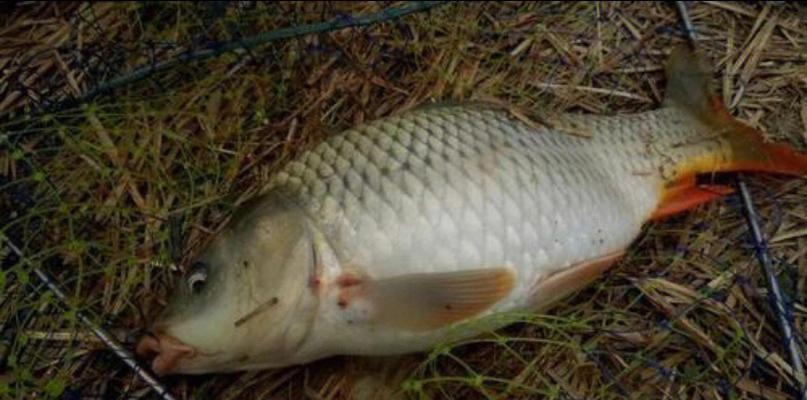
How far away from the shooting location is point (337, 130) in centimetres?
267

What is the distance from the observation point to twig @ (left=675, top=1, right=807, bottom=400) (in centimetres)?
216

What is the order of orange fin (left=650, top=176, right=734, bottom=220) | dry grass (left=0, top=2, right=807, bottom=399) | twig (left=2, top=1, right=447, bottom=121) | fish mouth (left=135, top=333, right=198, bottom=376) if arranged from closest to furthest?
fish mouth (left=135, top=333, right=198, bottom=376) → dry grass (left=0, top=2, right=807, bottom=399) → orange fin (left=650, top=176, right=734, bottom=220) → twig (left=2, top=1, right=447, bottom=121)

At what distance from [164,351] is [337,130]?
949 millimetres

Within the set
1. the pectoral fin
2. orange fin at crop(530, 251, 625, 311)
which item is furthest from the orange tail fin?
the pectoral fin

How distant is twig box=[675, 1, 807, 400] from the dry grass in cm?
4

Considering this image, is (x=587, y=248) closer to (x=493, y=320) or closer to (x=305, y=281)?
(x=493, y=320)

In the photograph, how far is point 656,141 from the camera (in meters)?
2.40

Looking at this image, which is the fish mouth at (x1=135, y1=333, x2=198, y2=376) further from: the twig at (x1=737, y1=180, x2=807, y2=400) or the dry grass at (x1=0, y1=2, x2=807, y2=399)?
the twig at (x1=737, y1=180, x2=807, y2=400)

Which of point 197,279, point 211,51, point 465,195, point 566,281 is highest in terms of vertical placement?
point 211,51

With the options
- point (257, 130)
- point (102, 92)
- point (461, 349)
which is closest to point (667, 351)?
point (461, 349)

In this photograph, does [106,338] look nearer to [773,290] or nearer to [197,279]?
[197,279]

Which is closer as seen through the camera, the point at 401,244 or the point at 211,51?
the point at 401,244

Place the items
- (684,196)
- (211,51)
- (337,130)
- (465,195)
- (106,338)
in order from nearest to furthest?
1. (465,195)
2. (106,338)
3. (684,196)
4. (211,51)
5. (337,130)

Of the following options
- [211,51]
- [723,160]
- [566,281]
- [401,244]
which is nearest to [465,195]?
[401,244]
